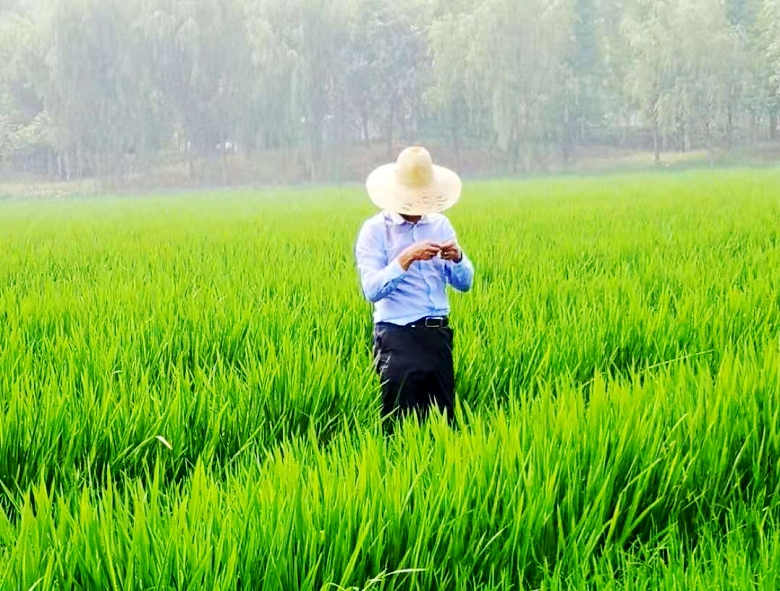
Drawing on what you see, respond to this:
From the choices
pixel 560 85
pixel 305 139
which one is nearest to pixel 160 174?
pixel 305 139

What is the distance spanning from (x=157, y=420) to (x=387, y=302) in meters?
0.79

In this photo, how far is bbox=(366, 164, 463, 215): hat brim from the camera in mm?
2518

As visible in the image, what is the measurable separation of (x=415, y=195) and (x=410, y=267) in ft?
0.82

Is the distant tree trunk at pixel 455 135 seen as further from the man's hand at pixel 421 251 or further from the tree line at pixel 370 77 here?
the man's hand at pixel 421 251

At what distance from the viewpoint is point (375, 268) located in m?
2.68

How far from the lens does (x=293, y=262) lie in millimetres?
5996

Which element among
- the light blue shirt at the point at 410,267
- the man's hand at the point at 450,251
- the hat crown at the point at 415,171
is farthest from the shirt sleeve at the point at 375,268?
the hat crown at the point at 415,171

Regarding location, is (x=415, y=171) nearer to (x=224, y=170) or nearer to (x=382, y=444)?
(x=382, y=444)

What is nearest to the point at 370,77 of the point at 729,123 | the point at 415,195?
the point at 729,123

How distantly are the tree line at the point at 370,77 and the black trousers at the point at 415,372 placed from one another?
35.1 metres

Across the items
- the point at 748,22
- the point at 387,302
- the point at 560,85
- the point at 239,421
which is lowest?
the point at 239,421

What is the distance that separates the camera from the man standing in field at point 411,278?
253cm

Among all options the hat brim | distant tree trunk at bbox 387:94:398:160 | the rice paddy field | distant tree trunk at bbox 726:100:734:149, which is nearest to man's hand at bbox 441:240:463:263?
the hat brim

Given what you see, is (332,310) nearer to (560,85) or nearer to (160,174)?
(560,85)
